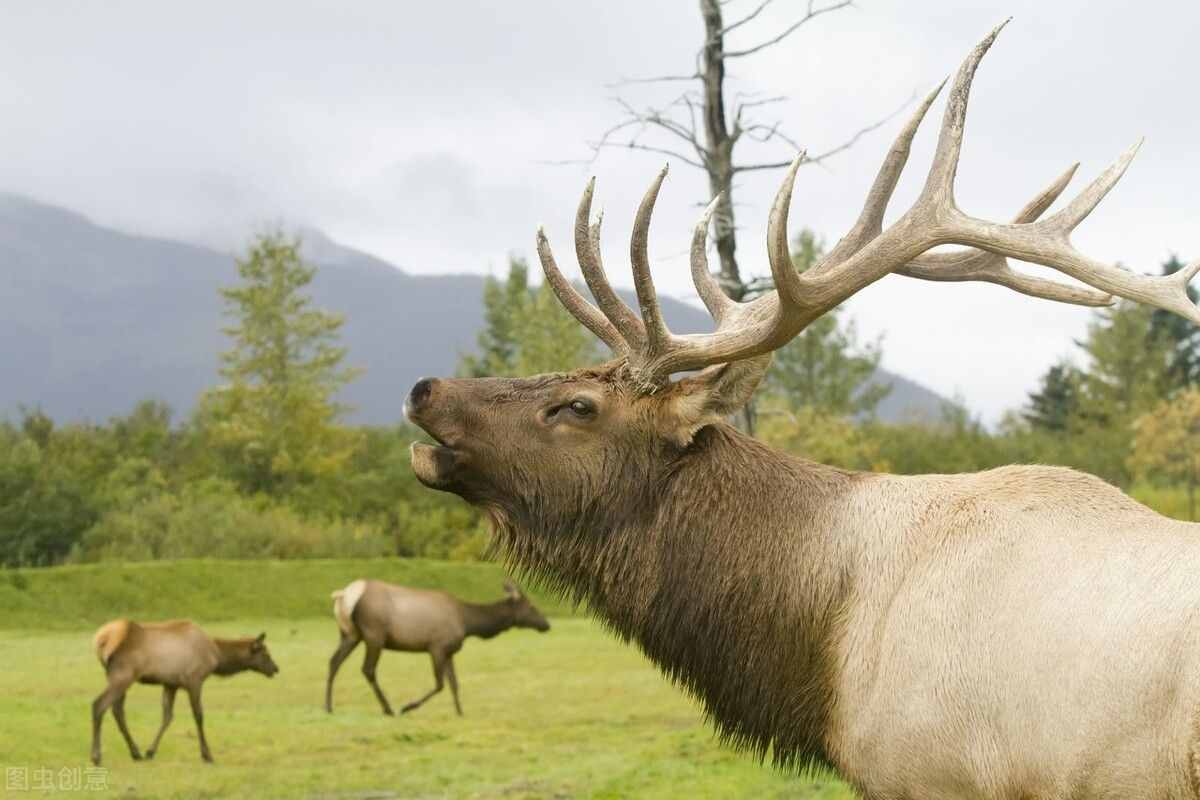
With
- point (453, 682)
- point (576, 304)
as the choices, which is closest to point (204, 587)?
point (453, 682)

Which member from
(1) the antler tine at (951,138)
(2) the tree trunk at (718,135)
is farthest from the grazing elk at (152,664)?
(1) the antler tine at (951,138)

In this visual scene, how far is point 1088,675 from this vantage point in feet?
12.2

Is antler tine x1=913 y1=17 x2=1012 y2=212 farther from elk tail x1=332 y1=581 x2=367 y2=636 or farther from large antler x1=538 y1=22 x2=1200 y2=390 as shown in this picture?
elk tail x1=332 y1=581 x2=367 y2=636

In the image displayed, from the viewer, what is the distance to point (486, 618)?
1673cm

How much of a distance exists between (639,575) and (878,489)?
894 mm

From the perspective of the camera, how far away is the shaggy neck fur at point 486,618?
54.0 ft

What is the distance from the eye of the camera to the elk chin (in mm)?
4699

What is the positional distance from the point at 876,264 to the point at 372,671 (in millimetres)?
10954

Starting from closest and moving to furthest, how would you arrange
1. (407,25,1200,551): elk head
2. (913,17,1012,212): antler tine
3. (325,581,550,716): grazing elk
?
1. (913,17,1012,212): antler tine
2. (407,25,1200,551): elk head
3. (325,581,550,716): grazing elk

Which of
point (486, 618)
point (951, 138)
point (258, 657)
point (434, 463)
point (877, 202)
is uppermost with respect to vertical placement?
point (951, 138)

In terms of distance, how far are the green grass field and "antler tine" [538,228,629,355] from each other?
8.32 feet

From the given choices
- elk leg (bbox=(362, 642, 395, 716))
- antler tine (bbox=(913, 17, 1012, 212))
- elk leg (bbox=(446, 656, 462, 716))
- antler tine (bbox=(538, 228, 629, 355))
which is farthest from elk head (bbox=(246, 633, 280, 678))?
antler tine (bbox=(913, 17, 1012, 212))

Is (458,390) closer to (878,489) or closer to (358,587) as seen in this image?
(878,489)

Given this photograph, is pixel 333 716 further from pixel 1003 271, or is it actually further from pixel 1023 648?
pixel 1023 648
